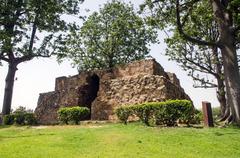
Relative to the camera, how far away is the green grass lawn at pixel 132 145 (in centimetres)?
958

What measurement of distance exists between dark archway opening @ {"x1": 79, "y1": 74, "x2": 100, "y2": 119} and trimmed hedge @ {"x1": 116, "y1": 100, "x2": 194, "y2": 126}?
8679 mm

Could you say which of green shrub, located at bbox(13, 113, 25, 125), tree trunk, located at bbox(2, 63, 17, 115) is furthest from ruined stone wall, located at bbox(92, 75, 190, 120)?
tree trunk, located at bbox(2, 63, 17, 115)

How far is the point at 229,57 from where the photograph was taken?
1647 cm

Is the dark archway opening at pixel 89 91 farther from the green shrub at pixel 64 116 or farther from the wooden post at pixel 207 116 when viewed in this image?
the wooden post at pixel 207 116

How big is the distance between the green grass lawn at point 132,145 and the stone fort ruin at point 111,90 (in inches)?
275

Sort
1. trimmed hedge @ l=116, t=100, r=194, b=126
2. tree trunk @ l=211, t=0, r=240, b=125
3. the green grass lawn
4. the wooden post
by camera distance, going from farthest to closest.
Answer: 1. tree trunk @ l=211, t=0, r=240, b=125
2. the wooden post
3. trimmed hedge @ l=116, t=100, r=194, b=126
4. the green grass lawn

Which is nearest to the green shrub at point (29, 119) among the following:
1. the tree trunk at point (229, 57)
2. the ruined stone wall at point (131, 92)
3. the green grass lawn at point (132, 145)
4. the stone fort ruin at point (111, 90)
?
the stone fort ruin at point (111, 90)

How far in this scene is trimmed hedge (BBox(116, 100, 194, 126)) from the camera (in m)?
15.3

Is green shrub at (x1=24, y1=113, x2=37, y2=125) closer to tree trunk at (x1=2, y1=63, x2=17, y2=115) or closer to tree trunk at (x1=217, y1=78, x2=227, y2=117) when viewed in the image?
tree trunk at (x1=2, y1=63, x2=17, y2=115)

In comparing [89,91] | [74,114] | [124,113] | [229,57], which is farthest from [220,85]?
[74,114]

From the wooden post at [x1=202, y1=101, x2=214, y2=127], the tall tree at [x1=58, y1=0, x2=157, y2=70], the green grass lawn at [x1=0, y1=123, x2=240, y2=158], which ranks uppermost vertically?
the tall tree at [x1=58, y1=0, x2=157, y2=70]

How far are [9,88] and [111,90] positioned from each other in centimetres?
805

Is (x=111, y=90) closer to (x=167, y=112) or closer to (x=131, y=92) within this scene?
(x=131, y=92)

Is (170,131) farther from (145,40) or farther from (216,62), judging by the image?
(145,40)
